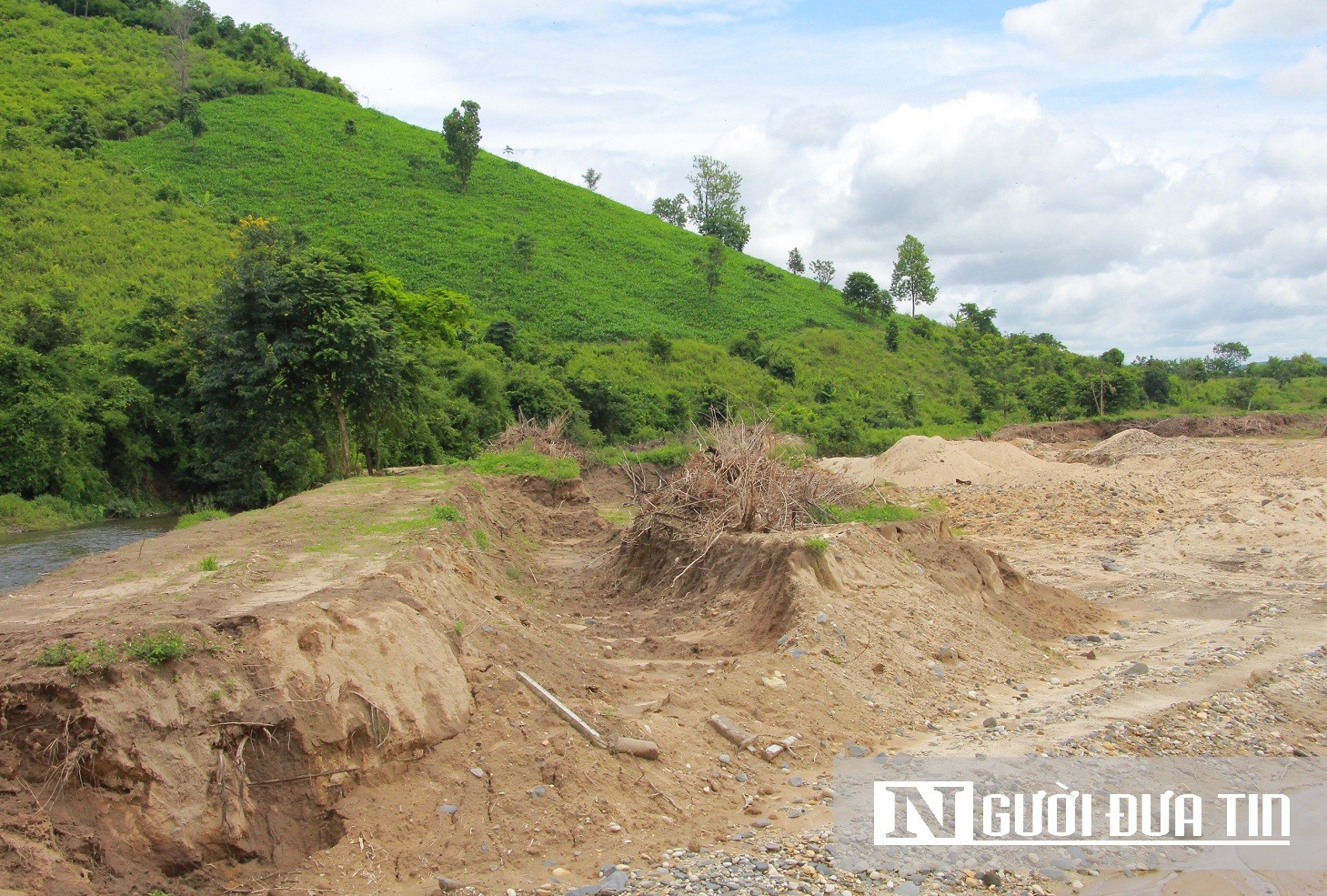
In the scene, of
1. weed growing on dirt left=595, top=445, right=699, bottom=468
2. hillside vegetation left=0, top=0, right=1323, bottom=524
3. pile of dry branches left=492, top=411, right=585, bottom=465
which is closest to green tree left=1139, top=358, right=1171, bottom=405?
hillside vegetation left=0, top=0, right=1323, bottom=524

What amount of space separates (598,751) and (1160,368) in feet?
170

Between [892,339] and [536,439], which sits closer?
[536,439]

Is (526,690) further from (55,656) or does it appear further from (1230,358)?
(1230,358)

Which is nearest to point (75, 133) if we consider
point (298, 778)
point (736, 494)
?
point (736, 494)

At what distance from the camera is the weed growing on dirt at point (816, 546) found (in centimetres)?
927

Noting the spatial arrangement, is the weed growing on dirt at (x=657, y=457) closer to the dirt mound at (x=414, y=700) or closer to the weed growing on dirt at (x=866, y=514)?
the weed growing on dirt at (x=866, y=514)

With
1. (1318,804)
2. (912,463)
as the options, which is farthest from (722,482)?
(912,463)

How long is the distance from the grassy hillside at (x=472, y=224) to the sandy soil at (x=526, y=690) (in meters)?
36.3

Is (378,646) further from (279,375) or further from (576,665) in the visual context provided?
(279,375)

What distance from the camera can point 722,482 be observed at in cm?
1152

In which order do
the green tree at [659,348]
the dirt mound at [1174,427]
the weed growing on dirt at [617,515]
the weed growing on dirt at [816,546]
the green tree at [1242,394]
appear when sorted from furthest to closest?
the green tree at [1242,394]
the green tree at [659,348]
the dirt mound at [1174,427]
the weed growing on dirt at [617,515]
the weed growing on dirt at [816,546]

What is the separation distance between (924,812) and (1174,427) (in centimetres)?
3904

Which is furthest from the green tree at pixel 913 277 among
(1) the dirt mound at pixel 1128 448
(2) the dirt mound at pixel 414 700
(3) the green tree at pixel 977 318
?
(2) the dirt mound at pixel 414 700

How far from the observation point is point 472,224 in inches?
2206
